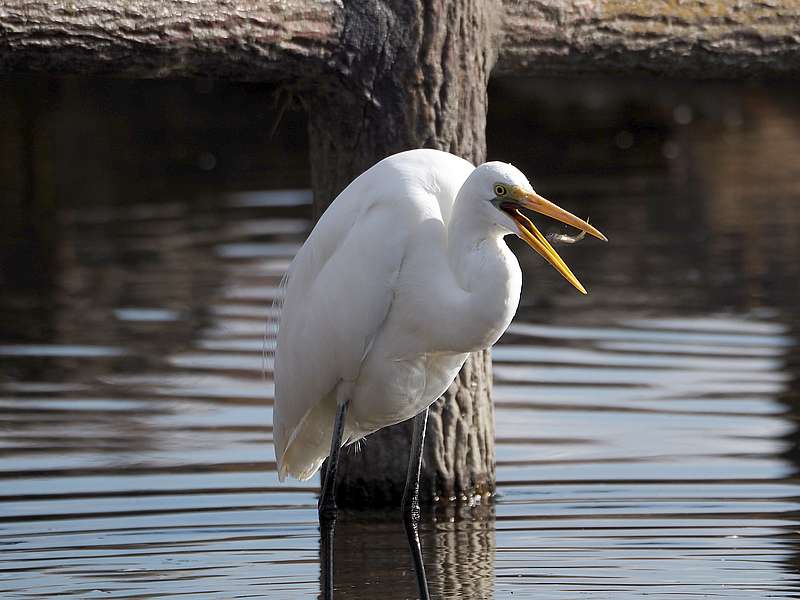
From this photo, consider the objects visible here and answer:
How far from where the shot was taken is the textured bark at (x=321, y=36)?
484 centimetres

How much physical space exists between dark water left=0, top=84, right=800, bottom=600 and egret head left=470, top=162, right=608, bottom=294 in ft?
3.76

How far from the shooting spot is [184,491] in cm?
595

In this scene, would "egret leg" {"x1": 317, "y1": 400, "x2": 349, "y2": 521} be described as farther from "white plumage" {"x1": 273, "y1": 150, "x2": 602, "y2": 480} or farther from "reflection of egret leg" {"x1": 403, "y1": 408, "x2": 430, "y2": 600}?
"reflection of egret leg" {"x1": 403, "y1": 408, "x2": 430, "y2": 600}

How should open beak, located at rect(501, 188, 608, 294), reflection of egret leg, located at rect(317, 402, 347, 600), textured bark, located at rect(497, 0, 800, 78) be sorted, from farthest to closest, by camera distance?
textured bark, located at rect(497, 0, 800, 78) < reflection of egret leg, located at rect(317, 402, 347, 600) < open beak, located at rect(501, 188, 608, 294)

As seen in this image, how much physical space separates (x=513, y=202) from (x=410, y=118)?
1251mm

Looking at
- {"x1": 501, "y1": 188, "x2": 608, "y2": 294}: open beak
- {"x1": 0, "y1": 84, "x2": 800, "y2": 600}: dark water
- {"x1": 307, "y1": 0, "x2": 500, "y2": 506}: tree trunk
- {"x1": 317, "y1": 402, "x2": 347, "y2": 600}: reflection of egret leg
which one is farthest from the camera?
{"x1": 307, "y1": 0, "x2": 500, "y2": 506}: tree trunk

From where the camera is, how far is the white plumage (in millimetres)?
4234

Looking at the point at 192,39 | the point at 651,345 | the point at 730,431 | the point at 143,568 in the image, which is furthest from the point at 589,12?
the point at 651,345

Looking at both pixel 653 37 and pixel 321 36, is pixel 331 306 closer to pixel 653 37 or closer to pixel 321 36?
pixel 321 36

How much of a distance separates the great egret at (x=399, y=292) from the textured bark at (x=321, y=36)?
753 mm

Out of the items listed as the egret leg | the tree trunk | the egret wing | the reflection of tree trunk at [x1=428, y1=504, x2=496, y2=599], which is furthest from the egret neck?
the tree trunk

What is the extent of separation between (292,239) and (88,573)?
7374 millimetres

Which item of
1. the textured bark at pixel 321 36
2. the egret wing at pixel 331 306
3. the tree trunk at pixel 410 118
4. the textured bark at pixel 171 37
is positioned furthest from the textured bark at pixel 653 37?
the egret wing at pixel 331 306

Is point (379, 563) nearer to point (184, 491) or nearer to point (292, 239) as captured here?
point (184, 491)
